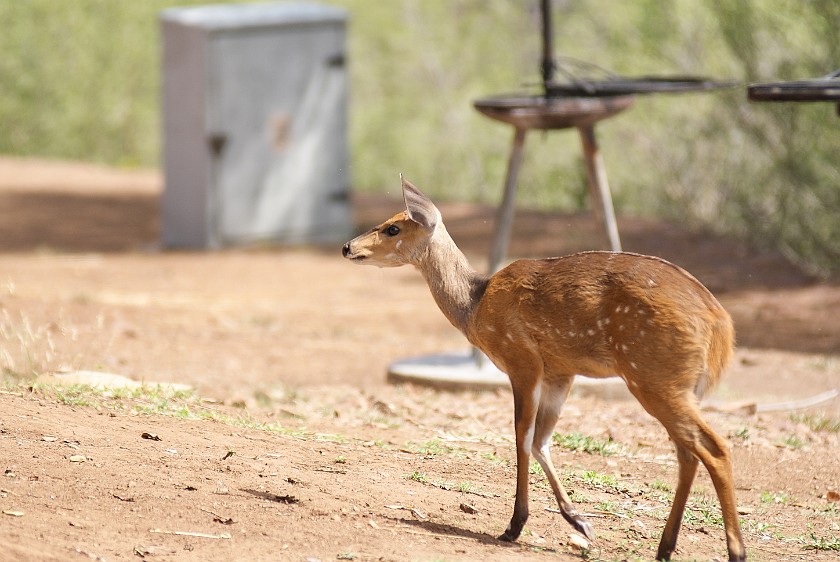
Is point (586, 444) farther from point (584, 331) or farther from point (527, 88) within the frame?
point (527, 88)

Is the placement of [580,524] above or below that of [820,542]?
above

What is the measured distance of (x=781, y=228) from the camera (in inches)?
529

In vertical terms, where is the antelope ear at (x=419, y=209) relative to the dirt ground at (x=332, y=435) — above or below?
above

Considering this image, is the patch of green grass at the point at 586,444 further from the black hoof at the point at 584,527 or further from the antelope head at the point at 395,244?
the antelope head at the point at 395,244

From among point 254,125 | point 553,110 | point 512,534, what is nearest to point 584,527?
point 512,534

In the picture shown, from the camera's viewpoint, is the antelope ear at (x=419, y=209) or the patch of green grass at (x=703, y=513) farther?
the patch of green grass at (x=703, y=513)

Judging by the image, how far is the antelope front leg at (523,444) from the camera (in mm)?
4918

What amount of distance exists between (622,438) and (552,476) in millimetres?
2105

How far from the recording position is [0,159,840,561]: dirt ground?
4.77m

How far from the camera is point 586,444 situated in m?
6.71

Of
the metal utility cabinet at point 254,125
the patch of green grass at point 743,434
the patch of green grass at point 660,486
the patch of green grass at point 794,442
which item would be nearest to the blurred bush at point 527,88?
the metal utility cabinet at point 254,125

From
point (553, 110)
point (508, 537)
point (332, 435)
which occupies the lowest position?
point (332, 435)

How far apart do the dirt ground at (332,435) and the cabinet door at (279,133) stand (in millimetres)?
2108

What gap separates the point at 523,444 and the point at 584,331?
532 millimetres
